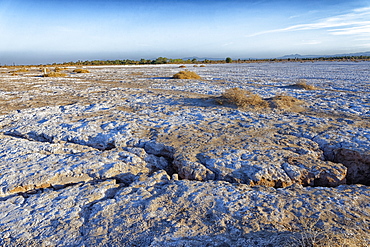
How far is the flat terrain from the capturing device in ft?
6.22

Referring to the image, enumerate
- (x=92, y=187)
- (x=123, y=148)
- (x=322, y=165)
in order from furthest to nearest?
(x=123, y=148), (x=322, y=165), (x=92, y=187)

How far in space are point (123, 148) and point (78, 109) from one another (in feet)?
10.6

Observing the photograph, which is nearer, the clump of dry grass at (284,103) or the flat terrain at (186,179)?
the flat terrain at (186,179)

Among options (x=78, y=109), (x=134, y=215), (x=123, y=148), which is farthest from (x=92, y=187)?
(x=78, y=109)

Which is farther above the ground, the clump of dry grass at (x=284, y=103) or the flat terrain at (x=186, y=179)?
the clump of dry grass at (x=284, y=103)

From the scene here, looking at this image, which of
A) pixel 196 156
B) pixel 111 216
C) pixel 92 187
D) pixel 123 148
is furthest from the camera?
pixel 123 148

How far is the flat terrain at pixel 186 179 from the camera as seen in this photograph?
6.22 feet

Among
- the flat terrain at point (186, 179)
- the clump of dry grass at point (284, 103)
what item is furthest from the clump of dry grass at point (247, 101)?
the flat terrain at point (186, 179)

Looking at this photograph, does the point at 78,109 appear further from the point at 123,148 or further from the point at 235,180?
the point at 235,180

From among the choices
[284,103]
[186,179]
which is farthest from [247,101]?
[186,179]

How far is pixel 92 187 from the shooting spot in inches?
102

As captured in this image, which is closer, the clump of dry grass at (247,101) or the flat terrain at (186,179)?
the flat terrain at (186,179)

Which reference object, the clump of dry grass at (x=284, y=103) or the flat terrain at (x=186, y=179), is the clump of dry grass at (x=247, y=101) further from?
the flat terrain at (x=186, y=179)

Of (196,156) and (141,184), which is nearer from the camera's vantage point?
(141,184)
